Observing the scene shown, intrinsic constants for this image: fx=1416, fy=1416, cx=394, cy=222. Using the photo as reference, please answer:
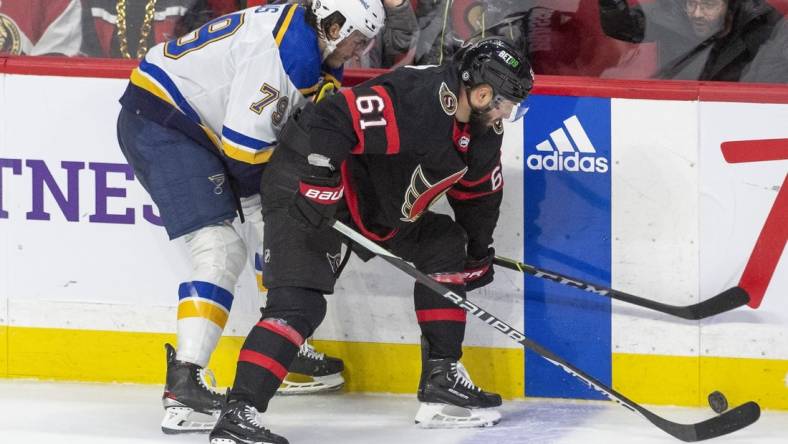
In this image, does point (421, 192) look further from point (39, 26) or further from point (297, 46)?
point (39, 26)

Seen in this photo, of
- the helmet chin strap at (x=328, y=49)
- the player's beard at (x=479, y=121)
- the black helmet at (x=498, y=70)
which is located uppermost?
the helmet chin strap at (x=328, y=49)

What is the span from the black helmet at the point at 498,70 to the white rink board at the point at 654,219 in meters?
0.51

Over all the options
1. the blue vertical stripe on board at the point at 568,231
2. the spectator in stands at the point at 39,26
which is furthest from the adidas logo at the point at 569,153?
the spectator in stands at the point at 39,26

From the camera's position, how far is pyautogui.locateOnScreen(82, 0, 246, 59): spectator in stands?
4383 mm

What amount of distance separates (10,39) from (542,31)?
5.46ft

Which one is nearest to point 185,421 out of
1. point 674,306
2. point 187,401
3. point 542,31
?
point 187,401

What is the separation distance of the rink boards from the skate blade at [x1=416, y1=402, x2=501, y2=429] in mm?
278

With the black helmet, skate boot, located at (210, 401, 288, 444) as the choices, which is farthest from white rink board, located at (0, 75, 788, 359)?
skate boot, located at (210, 401, 288, 444)

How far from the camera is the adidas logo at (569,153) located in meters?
4.04

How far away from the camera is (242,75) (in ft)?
12.3

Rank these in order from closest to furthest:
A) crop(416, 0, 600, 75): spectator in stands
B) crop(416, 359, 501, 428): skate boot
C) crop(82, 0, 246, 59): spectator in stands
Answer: crop(416, 359, 501, 428): skate boot → crop(416, 0, 600, 75): spectator in stands → crop(82, 0, 246, 59): spectator in stands

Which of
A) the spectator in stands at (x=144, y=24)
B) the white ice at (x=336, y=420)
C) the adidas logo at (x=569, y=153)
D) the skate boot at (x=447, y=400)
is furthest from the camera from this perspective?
the spectator in stands at (x=144, y=24)

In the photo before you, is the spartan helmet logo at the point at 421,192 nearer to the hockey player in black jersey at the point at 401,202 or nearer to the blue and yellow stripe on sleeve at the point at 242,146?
the hockey player in black jersey at the point at 401,202

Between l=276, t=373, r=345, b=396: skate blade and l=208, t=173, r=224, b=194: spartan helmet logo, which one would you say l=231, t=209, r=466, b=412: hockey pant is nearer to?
l=208, t=173, r=224, b=194: spartan helmet logo
